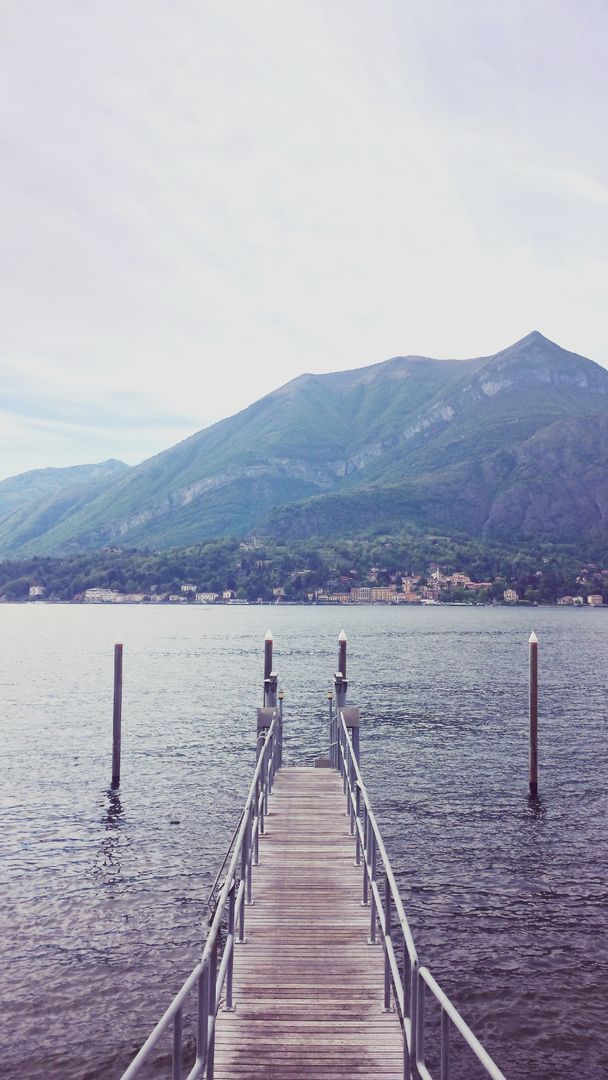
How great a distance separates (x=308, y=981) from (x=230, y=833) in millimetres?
12955

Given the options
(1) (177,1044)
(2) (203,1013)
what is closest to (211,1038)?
(2) (203,1013)

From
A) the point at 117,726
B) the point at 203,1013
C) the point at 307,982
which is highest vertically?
the point at 203,1013

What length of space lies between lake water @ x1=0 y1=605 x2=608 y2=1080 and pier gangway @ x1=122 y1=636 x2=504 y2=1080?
3.91ft

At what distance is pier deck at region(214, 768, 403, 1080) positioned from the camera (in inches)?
312

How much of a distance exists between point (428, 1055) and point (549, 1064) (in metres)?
1.73

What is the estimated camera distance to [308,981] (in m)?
9.56

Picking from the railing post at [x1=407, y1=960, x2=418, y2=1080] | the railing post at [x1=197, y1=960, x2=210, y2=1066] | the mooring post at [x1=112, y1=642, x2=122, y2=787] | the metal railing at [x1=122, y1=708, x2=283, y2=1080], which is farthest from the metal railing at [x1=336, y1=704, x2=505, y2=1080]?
the mooring post at [x1=112, y1=642, x2=122, y2=787]

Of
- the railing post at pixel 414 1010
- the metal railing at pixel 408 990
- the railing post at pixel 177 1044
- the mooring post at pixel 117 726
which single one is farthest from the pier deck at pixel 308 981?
the mooring post at pixel 117 726

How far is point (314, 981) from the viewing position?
956cm

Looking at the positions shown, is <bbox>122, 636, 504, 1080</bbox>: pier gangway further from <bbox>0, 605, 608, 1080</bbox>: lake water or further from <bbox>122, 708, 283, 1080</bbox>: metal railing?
<bbox>0, 605, 608, 1080</bbox>: lake water

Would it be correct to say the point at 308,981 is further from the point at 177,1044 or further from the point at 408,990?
the point at 177,1044

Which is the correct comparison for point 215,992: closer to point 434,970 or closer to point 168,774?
point 434,970

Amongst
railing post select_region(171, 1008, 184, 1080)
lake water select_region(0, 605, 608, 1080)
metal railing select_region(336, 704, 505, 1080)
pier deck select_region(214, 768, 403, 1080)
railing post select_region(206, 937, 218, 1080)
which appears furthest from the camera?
lake water select_region(0, 605, 608, 1080)

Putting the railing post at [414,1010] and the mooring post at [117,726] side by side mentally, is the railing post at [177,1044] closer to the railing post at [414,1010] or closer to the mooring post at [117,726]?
the railing post at [414,1010]
